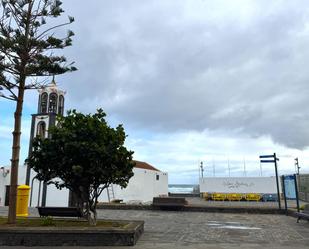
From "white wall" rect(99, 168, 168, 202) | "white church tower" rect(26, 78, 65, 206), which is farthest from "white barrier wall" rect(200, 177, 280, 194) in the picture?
"white church tower" rect(26, 78, 65, 206)

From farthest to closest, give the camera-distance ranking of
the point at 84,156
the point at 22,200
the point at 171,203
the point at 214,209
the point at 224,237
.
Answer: the point at 171,203
the point at 214,209
the point at 22,200
the point at 224,237
the point at 84,156

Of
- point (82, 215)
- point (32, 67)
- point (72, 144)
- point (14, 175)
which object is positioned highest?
point (32, 67)

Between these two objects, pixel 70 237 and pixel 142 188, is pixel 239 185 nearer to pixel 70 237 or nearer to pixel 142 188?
pixel 142 188

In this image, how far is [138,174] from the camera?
52.7 metres

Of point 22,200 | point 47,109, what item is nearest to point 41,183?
point 47,109

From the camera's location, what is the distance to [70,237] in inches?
400

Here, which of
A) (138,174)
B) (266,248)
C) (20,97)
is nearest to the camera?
(266,248)

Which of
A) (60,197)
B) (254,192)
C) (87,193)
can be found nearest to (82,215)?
(87,193)

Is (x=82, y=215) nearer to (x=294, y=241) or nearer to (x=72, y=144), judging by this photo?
(x=72, y=144)

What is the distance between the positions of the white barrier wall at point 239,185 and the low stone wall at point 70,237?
171ft

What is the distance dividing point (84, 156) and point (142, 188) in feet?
141

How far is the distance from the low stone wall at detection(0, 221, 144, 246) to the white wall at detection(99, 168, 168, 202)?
32.7 m

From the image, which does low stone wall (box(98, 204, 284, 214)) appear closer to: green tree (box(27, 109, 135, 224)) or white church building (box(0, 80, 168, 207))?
white church building (box(0, 80, 168, 207))

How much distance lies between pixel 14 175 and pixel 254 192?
5294 cm
